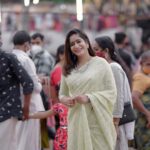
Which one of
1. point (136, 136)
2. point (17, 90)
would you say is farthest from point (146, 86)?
point (17, 90)

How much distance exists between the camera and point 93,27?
2930cm

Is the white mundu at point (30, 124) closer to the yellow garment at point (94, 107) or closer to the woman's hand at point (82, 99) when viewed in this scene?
the yellow garment at point (94, 107)

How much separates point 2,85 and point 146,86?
172 cm

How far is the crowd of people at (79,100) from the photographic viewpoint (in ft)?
23.2

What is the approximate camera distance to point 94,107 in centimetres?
705

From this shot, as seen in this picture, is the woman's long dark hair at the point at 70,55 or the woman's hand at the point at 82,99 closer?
the woman's hand at the point at 82,99

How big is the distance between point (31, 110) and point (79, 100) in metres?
2.03

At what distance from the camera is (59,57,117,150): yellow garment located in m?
7.04

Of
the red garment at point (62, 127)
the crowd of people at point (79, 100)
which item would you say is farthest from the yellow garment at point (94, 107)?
the red garment at point (62, 127)

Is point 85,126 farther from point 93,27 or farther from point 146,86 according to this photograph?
point 93,27

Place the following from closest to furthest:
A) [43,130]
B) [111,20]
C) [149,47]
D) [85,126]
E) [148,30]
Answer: [85,126] → [43,130] → [149,47] → [148,30] → [111,20]

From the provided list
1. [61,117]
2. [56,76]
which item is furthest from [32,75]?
[56,76]

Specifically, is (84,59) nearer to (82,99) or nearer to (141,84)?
(82,99)

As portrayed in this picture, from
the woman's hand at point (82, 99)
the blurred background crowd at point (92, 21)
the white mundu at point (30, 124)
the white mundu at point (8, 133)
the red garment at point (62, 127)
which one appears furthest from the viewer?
the blurred background crowd at point (92, 21)
